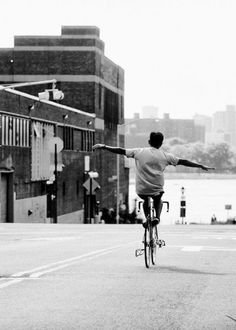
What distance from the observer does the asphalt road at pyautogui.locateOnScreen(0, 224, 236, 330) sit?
7.45m

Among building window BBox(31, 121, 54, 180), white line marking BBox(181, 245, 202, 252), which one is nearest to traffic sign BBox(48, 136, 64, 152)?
building window BBox(31, 121, 54, 180)

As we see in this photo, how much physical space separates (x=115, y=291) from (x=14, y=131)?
4819 cm

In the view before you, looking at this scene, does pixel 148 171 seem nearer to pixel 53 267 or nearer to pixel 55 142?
pixel 53 267

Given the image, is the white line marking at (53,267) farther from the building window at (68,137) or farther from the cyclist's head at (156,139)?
the building window at (68,137)

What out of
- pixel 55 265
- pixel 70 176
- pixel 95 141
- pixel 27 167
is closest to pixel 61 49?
pixel 95 141

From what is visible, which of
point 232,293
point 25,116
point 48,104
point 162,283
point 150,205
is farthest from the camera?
point 48,104

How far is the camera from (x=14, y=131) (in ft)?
187

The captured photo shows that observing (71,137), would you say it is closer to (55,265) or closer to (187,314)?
(55,265)

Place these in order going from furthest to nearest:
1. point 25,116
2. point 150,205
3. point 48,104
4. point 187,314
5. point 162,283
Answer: point 48,104
point 25,116
point 150,205
point 162,283
point 187,314

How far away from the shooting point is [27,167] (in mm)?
60000

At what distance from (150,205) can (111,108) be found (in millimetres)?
81725

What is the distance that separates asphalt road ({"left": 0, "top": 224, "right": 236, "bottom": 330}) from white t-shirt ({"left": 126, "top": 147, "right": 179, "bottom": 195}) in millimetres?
1051

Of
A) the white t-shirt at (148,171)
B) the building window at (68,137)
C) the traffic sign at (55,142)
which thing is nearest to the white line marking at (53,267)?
the white t-shirt at (148,171)

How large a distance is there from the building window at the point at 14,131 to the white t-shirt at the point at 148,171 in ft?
141
